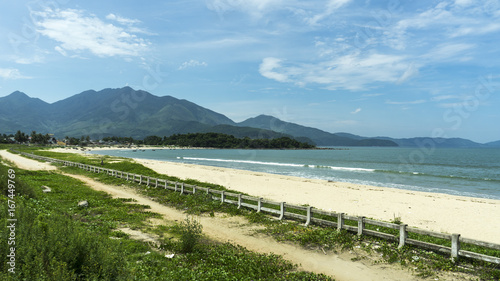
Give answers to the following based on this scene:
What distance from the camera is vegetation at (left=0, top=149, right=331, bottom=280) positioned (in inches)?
231

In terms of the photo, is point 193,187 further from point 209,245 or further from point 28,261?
point 28,261

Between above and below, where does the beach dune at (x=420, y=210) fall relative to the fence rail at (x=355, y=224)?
below

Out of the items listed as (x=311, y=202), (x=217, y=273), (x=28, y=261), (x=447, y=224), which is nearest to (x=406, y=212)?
(x=447, y=224)

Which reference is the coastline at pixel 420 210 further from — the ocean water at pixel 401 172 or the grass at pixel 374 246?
the ocean water at pixel 401 172

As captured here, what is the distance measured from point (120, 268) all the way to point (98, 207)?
38.1 ft

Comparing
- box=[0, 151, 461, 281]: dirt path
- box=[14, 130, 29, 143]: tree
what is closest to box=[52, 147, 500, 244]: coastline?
box=[0, 151, 461, 281]: dirt path

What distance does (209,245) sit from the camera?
11195 millimetres

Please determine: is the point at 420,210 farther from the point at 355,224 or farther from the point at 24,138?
the point at 24,138

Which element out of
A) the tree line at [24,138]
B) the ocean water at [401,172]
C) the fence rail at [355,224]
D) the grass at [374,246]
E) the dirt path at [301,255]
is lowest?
the ocean water at [401,172]

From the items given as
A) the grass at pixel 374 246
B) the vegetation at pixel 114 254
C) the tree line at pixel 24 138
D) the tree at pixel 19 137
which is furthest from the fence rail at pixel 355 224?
the tree line at pixel 24 138

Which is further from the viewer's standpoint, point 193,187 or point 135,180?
point 135,180

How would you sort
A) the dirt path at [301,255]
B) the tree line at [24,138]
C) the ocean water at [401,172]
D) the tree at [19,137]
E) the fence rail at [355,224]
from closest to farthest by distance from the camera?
the dirt path at [301,255] → the fence rail at [355,224] → the ocean water at [401,172] → the tree at [19,137] → the tree line at [24,138]

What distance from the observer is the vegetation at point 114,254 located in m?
5.88

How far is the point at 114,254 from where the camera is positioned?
6570mm
